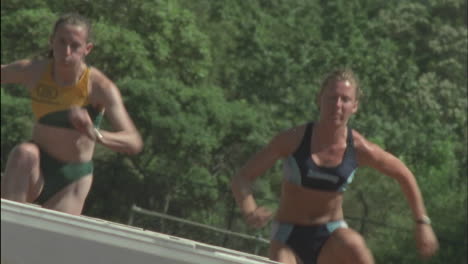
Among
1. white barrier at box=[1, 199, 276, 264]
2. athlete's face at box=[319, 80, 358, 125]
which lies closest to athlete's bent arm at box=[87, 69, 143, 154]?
athlete's face at box=[319, 80, 358, 125]

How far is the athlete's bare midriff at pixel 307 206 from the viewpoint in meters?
6.42

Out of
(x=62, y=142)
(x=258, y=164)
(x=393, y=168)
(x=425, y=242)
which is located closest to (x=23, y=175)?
(x=62, y=142)

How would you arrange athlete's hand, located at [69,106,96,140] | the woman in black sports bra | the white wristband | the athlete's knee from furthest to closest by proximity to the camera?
the woman in black sports bra → the athlete's knee → the white wristband → athlete's hand, located at [69,106,96,140]

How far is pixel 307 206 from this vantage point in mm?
6480

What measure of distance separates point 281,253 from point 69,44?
1.52 metres

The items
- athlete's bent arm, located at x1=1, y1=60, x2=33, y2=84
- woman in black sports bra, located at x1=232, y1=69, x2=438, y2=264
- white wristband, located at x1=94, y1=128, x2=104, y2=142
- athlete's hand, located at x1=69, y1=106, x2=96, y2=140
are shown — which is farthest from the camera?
athlete's bent arm, located at x1=1, y1=60, x2=33, y2=84

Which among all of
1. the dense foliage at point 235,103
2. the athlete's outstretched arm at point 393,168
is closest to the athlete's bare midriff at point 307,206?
the athlete's outstretched arm at point 393,168

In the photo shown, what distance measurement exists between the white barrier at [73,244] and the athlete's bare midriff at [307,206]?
241 cm

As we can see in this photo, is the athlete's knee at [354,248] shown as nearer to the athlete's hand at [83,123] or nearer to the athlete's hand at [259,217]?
the athlete's hand at [259,217]

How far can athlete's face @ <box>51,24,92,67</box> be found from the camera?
661cm

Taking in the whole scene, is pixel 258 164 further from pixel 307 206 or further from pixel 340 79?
pixel 340 79

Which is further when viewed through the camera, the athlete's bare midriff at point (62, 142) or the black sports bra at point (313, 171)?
the athlete's bare midriff at point (62, 142)

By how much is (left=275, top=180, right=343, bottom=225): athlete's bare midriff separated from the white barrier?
2405mm

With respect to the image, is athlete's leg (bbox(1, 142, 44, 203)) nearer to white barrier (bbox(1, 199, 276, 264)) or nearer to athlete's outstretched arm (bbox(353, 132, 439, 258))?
athlete's outstretched arm (bbox(353, 132, 439, 258))
